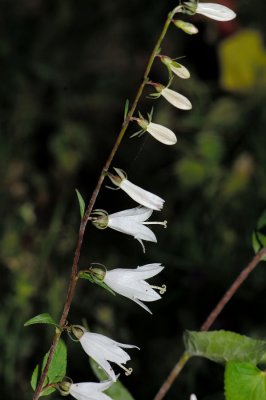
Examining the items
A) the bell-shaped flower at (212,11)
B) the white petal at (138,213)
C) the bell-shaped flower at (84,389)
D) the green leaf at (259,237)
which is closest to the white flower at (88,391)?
the bell-shaped flower at (84,389)

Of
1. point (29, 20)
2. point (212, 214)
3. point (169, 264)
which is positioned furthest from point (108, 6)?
point (169, 264)

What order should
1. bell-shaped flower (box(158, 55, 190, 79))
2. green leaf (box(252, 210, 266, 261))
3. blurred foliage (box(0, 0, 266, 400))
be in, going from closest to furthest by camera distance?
bell-shaped flower (box(158, 55, 190, 79)) < green leaf (box(252, 210, 266, 261)) < blurred foliage (box(0, 0, 266, 400))

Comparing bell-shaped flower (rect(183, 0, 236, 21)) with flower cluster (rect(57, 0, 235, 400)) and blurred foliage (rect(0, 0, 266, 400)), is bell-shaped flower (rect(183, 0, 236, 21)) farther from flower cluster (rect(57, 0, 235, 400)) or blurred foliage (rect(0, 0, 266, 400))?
blurred foliage (rect(0, 0, 266, 400))

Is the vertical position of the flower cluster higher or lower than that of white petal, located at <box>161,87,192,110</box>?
lower

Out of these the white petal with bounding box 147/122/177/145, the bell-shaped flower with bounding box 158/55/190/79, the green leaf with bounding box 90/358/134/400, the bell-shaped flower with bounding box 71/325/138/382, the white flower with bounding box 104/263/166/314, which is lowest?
the green leaf with bounding box 90/358/134/400

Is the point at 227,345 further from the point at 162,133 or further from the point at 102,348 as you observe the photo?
the point at 162,133

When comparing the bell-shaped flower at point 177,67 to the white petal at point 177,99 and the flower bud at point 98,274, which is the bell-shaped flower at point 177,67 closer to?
the white petal at point 177,99

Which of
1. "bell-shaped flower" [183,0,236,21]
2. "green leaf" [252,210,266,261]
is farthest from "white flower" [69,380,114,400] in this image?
"bell-shaped flower" [183,0,236,21]
